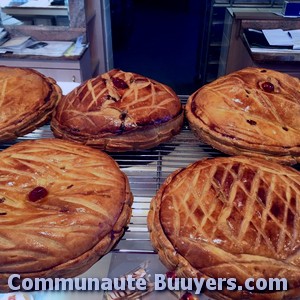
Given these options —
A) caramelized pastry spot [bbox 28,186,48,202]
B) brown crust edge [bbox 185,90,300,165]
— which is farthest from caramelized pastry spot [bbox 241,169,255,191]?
caramelized pastry spot [bbox 28,186,48,202]

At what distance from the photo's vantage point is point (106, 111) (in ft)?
6.04

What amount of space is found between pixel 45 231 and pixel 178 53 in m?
7.22

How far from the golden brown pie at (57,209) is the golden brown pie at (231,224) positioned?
216mm

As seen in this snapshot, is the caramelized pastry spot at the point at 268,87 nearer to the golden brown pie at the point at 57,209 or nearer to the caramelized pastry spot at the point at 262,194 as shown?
the caramelized pastry spot at the point at 262,194

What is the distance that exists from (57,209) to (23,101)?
858 mm

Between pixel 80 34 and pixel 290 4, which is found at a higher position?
pixel 290 4

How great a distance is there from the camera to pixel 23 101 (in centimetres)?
196

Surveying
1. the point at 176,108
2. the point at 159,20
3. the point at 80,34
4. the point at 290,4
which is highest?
the point at 176,108

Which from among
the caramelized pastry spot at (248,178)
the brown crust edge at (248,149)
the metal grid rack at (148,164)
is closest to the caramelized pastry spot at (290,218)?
the caramelized pastry spot at (248,178)

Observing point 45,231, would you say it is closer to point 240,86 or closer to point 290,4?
point 240,86

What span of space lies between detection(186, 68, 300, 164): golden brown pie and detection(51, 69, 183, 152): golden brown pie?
0.55 ft

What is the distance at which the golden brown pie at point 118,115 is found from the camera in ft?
5.96

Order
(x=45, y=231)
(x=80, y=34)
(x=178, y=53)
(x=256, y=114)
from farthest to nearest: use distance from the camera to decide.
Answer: (x=178, y=53) → (x=80, y=34) → (x=256, y=114) → (x=45, y=231)

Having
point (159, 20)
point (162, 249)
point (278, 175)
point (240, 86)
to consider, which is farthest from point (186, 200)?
point (159, 20)
